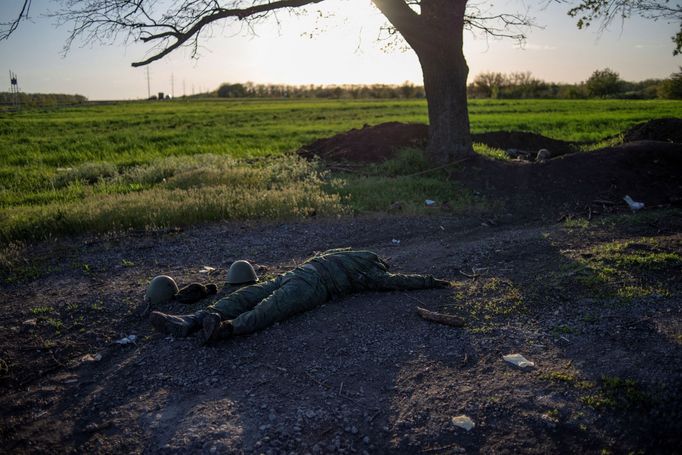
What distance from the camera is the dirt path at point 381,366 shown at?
3258 millimetres

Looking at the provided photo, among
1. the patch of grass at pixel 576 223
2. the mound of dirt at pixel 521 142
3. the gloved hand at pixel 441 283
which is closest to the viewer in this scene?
the gloved hand at pixel 441 283

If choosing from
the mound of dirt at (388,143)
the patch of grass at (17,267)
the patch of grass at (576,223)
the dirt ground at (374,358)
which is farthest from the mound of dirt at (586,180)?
the patch of grass at (17,267)

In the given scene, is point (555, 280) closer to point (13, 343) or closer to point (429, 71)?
point (13, 343)

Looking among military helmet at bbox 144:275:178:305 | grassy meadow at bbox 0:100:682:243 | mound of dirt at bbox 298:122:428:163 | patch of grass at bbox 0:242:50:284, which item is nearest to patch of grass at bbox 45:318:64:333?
military helmet at bbox 144:275:178:305

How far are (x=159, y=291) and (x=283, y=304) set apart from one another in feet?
4.97

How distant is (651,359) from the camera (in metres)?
3.84

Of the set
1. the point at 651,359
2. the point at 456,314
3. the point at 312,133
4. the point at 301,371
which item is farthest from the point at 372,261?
the point at 312,133

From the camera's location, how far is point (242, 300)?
4.78 metres

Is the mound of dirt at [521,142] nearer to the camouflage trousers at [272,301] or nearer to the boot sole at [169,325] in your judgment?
the camouflage trousers at [272,301]

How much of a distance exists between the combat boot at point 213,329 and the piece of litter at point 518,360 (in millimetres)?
2373

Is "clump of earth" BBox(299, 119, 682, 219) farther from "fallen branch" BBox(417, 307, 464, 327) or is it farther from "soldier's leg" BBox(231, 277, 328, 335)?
"soldier's leg" BBox(231, 277, 328, 335)

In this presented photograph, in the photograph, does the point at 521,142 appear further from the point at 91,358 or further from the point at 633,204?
the point at 91,358

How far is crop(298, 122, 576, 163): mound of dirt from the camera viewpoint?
44.2ft

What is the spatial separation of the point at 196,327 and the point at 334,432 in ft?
6.19
